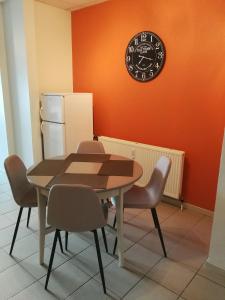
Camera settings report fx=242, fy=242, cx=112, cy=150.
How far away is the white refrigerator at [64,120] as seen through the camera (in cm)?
340

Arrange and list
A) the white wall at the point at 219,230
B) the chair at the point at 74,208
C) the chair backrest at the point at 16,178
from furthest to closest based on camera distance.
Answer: the chair backrest at the point at 16,178, the white wall at the point at 219,230, the chair at the point at 74,208

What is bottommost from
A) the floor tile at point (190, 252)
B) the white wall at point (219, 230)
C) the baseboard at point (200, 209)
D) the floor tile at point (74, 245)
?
the floor tile at point (190, 252)

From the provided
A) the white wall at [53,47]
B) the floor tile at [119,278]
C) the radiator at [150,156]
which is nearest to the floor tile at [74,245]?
the floor tile at [119,278]

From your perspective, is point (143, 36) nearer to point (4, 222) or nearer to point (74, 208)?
point (74, 208)

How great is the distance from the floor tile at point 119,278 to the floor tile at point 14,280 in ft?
1.81

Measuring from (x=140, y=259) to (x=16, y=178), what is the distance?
52.5 inches

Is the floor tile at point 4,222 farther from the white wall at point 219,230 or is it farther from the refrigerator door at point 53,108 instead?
the white wall at point 219,230

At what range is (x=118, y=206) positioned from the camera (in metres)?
1.96

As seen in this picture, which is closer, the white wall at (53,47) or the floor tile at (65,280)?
the floor tile at (65,280)

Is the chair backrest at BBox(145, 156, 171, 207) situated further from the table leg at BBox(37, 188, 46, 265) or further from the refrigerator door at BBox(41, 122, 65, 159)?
the refrigerator door at BBox(41, 122, 65, 159)

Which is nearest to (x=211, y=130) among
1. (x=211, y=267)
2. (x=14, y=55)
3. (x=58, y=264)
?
(x=211, y=267)

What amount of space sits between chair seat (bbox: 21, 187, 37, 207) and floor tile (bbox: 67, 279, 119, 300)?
2.61ft

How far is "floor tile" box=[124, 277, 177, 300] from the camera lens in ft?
5.83

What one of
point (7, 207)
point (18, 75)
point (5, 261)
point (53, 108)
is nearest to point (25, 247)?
point (5, 261)
